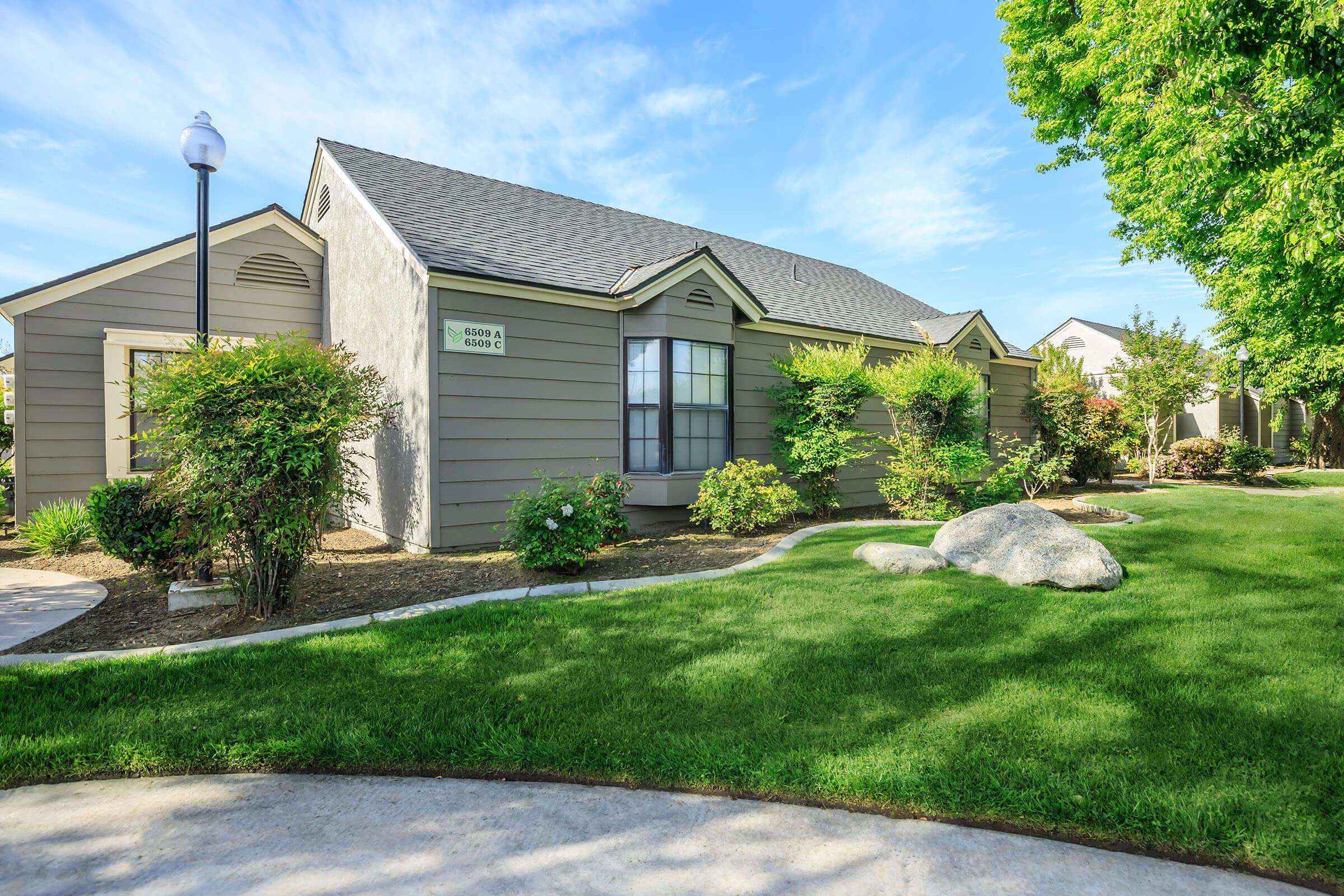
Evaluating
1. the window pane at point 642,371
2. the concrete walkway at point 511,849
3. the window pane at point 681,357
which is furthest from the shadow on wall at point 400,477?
the concrete walkway at point 511,849

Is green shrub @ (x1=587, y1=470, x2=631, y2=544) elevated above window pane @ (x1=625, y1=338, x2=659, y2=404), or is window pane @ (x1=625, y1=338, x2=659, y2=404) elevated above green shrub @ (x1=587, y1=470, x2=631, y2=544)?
window pane @ (x1=625, y1=338, x2=659, y2=404)

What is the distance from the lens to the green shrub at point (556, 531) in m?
6.04

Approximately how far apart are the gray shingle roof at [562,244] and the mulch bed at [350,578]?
3487mm

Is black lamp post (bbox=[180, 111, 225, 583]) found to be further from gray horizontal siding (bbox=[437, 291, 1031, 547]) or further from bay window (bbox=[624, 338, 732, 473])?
bay window (bbox=[624, 338, 732, 473])

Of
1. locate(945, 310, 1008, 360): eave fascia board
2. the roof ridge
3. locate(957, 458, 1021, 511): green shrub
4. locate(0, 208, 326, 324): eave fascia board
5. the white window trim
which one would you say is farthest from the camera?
locate(945, 310, 1008, 360): eave fascia board

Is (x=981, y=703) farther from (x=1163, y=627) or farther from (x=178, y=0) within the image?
(x=178, y=0)

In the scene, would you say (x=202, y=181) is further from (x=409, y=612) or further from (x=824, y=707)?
(x=824, y=707)

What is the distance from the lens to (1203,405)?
22812 millimetres

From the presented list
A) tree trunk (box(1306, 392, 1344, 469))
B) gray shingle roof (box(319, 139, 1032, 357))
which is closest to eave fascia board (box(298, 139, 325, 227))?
gray shingle roof (box(319, 139, 1032, 357))

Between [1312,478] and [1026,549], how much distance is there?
17.5 metres

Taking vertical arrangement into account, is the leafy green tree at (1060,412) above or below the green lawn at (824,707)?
above

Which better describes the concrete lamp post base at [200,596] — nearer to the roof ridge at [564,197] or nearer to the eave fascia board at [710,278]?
the eave fascia board at [710,278]

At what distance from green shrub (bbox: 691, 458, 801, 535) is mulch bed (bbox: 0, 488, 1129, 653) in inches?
9.9

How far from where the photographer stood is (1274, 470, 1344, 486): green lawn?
15672 mm
